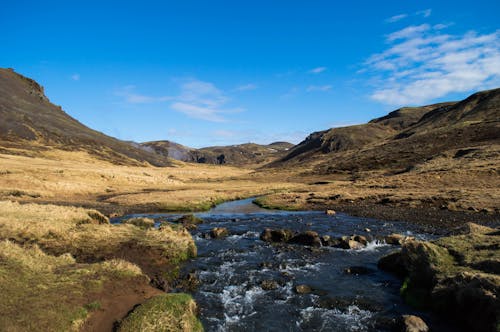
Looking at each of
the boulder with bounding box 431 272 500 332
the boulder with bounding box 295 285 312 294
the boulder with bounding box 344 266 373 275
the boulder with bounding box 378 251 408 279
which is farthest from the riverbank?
the boulder with bounding box 378 251 408 279

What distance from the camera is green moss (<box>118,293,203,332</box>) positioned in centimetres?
1373

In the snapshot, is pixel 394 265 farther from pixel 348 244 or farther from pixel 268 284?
pixel 268 284

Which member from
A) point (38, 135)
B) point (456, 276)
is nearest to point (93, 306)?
point (456, 276)

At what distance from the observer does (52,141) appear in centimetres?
16775

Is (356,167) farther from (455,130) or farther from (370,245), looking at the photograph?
(370,245)

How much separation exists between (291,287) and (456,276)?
30.6ft

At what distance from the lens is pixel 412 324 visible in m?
15.0

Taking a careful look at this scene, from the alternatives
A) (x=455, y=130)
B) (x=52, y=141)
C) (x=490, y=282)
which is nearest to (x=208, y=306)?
(x=490, y=282)

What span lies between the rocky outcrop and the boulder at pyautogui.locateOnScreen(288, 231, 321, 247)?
725 cm

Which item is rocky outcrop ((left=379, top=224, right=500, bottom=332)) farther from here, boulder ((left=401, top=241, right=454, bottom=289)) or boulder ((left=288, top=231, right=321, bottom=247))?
boulder ((left=288, top=231, right=321, bottom=247))

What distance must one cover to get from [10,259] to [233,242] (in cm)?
1888

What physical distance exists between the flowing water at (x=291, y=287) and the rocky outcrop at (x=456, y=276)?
0.91m

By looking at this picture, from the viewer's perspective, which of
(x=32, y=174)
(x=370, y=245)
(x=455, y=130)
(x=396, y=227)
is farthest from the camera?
(x=455, y=130)

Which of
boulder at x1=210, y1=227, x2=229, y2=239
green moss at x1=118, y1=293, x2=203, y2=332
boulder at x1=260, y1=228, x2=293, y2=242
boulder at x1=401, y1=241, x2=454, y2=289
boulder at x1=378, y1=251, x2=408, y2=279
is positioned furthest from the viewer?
boulder at x1=210, y1=227, x2=229, y2=239
